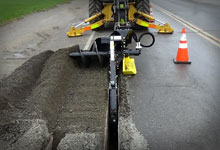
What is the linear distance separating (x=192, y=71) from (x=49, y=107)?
349 centimetres

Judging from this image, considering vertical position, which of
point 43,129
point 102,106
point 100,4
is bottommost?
point 102,106

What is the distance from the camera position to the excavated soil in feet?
9.96

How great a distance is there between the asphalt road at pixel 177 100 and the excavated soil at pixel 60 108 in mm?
245

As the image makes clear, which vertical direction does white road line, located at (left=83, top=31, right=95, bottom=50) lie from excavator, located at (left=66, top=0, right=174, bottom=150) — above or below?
below

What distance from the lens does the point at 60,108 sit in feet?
14.5

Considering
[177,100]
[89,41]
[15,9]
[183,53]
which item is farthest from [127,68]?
[15,9]

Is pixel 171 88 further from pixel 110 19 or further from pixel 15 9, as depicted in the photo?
pixel 15 9

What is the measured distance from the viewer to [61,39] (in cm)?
981

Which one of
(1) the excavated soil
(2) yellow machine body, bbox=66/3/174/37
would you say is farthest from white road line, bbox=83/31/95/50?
(1) the excavated soil

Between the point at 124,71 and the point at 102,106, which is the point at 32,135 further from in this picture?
the point at 124,71

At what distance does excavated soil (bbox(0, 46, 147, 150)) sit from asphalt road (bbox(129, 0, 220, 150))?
0.25m

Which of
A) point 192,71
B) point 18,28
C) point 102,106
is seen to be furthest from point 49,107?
point 18,28

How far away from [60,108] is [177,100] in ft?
6.81

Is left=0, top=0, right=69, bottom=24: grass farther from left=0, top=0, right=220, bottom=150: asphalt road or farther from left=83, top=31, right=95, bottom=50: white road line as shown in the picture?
left=0, top=0, right=220, bottom=150: asphalt road
